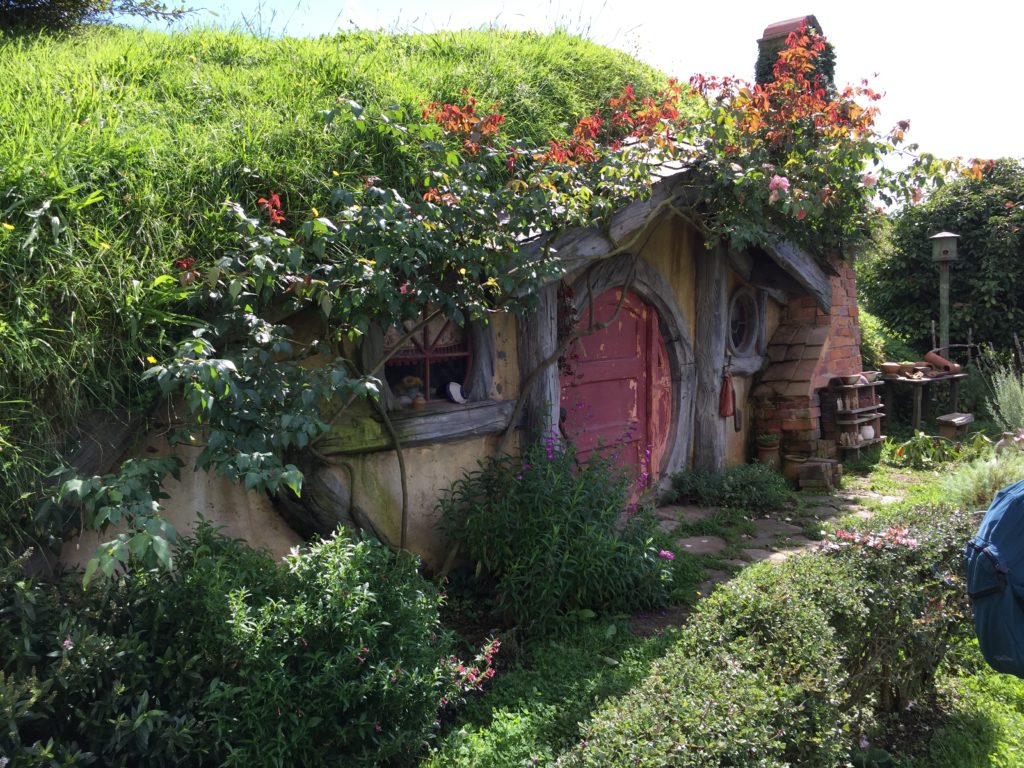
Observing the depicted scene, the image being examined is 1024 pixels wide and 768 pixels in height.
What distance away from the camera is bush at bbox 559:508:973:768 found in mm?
2426

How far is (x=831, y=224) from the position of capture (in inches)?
277

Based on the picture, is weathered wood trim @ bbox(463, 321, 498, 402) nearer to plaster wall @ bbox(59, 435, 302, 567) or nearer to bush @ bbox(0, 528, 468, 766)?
plaster wall @ bbox(59, 435, 302, 567)

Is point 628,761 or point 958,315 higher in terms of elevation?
point 958,315

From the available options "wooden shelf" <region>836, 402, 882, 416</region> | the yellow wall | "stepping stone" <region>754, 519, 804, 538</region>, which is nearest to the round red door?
the yellow wall

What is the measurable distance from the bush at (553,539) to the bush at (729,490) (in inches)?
90.6

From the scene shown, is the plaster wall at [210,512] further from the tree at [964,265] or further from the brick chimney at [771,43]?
the tree at [964,265]

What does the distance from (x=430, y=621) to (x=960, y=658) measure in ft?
9.59

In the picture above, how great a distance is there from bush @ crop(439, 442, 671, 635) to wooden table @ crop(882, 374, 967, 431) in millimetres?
6556

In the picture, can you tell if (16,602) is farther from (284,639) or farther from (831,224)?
(831,224)

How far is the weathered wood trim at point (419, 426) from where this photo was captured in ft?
14.3

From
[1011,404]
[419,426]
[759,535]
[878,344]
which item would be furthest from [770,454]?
[419,426]

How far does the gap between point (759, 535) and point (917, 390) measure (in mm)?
4916

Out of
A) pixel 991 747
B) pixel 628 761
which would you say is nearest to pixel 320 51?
pixel 628 761

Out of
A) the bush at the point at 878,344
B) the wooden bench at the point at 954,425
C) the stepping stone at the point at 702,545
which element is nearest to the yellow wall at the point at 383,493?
the stepping stone at the point at 702,545
